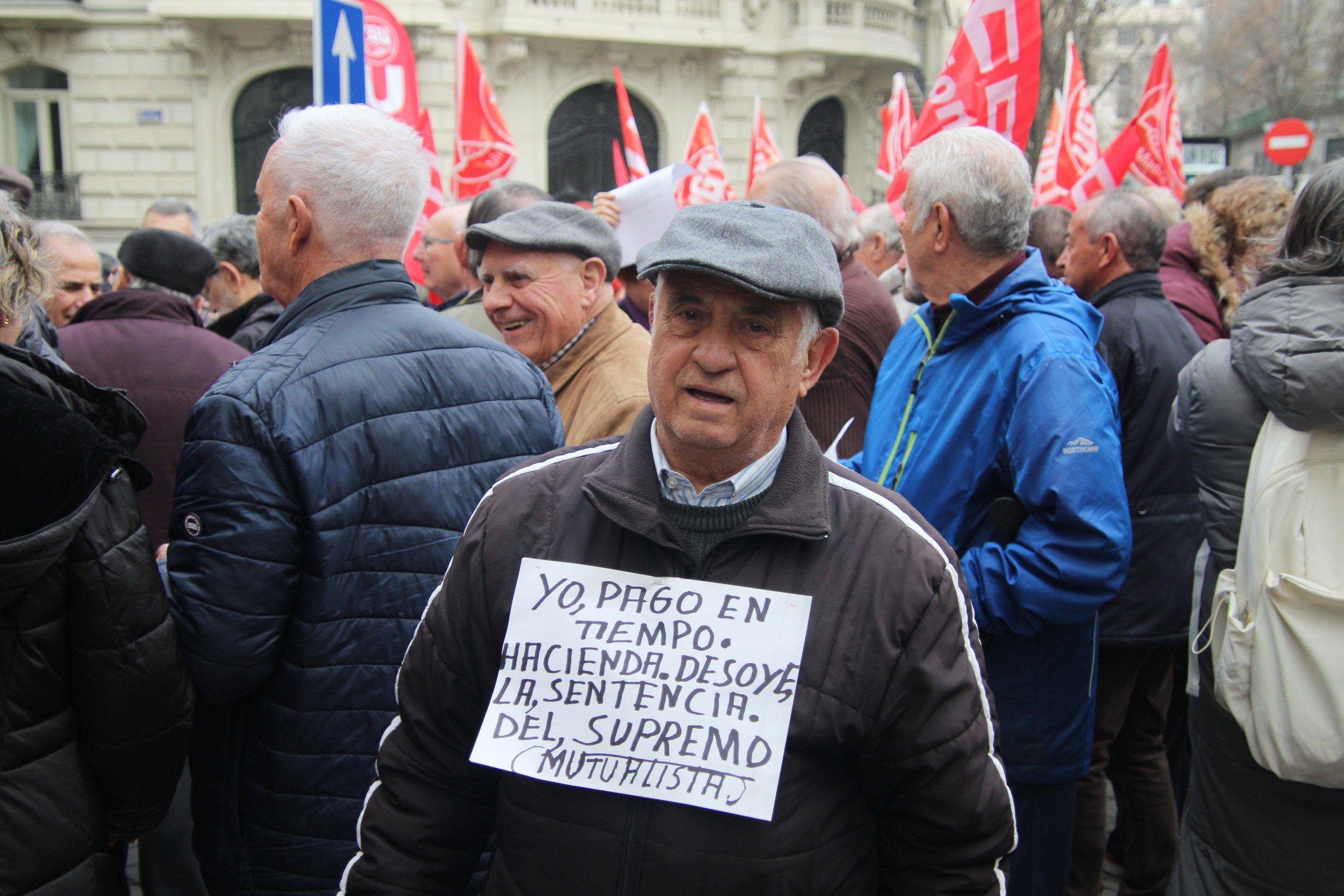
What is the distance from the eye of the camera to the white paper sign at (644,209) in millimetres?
4324

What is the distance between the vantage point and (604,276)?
10.7ft

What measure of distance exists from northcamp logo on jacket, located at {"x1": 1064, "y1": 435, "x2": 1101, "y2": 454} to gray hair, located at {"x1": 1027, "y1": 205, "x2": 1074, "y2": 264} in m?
3.03

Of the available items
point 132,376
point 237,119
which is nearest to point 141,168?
point 237,119

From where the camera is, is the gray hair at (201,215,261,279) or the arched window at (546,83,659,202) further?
the arched window at (546,83,659,202)

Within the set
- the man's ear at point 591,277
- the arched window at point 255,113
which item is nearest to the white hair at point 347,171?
the man's ear at point 591,277

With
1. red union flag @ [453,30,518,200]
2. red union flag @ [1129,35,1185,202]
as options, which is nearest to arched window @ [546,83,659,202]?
red union flag @ [1129,35,1185,202]

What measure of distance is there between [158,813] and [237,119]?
65.6 feet

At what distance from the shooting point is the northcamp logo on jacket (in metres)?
2.32

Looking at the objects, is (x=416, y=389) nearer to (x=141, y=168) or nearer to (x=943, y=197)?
(x=943, y=197)

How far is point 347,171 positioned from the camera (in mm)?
2229

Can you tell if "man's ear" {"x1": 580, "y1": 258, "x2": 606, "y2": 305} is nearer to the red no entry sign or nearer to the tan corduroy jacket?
the tan corduroy jacket

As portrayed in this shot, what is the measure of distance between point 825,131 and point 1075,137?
15293 millimetres

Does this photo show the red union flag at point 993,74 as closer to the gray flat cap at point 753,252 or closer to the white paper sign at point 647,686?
the gray flat cap at point 753,252

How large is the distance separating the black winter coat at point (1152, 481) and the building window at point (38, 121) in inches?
778
